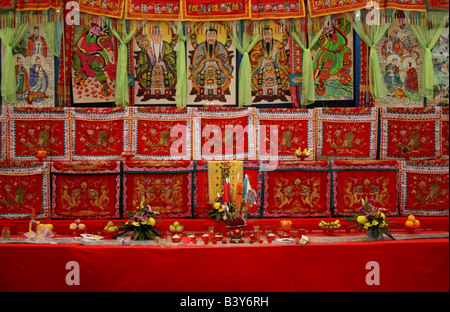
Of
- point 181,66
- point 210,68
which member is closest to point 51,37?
point 181,66

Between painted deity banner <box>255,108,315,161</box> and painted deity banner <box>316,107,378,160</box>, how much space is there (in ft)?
0.50

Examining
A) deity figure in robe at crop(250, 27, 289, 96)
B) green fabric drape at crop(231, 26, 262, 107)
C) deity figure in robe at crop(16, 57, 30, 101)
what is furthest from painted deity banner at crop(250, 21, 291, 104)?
deity figure in robe at crop(16, 57, 30, 101)

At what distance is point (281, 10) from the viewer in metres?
7.81

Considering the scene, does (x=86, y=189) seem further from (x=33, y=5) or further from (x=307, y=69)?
(x=307, y=69)

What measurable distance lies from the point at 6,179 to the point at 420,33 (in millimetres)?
6585

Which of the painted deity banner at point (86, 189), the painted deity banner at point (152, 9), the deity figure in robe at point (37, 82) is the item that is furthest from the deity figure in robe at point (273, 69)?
the deity figure in robe at point (37, 82)

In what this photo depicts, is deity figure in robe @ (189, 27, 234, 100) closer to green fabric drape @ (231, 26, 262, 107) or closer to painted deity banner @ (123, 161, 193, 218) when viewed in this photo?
green fabric drape @ (231, 26, 262, 107)

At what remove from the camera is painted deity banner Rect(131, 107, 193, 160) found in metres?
7.46

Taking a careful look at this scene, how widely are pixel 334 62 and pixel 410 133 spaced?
5.45 ft

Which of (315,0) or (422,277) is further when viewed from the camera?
(315,0)

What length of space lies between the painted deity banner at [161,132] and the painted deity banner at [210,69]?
64 cm

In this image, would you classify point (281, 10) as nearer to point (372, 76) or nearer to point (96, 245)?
point (372, 76)
